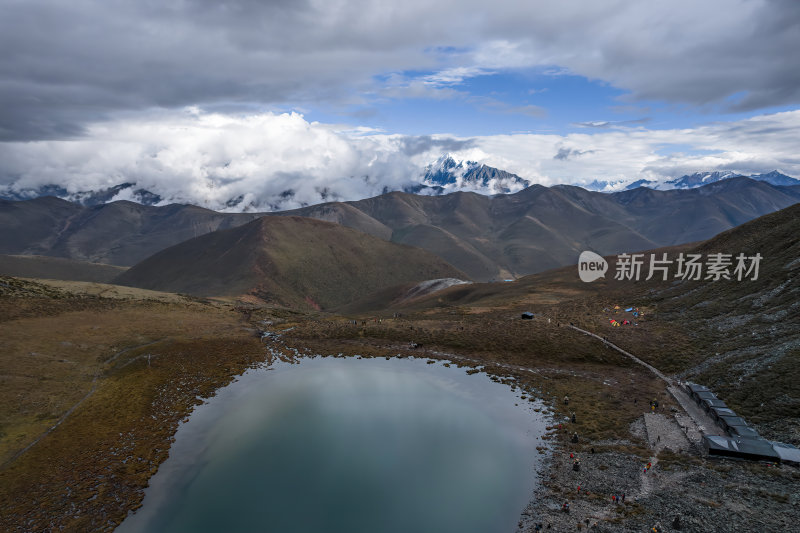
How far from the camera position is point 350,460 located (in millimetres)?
43844

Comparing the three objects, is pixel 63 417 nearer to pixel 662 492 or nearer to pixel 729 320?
pixel 662 492

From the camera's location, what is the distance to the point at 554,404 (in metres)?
54.2

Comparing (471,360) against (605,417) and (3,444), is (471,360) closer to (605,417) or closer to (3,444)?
(605,417)

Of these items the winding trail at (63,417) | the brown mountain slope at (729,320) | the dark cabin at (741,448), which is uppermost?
the brown mountain slope at (729,320)

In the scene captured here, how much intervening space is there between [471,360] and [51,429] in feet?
195

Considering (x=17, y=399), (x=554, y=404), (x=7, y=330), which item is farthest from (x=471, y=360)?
(x=7, y=330)

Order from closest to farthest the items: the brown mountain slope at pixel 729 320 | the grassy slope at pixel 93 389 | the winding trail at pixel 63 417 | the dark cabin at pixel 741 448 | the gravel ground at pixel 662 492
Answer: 1. the gravel ground at pixel 662 492
2. the dark cabin at pixel 741 448
3. the grassy slope at pixel 93 389
4. the winding trail at pixel 63 417
5. the brown mountain slope at pixel 729 320
